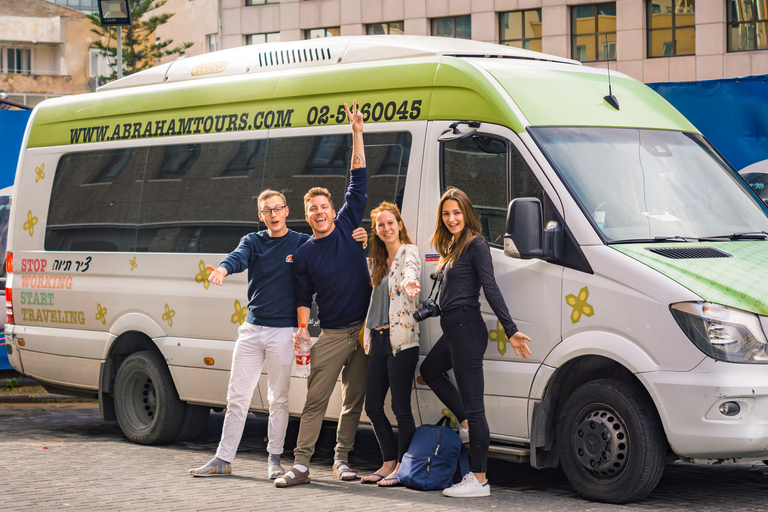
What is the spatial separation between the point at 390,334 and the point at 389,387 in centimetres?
44

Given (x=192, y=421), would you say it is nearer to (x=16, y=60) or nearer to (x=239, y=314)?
(x=239, y=314)

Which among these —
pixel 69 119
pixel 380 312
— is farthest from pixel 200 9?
pixel 380 312

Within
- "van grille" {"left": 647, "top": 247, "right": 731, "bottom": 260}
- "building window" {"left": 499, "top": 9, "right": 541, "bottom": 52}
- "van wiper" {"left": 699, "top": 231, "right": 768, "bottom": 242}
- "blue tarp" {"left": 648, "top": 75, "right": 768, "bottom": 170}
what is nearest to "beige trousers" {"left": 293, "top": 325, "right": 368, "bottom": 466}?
"van grille" {"left": 647, "top": 247, "right": 731, "bottom": 260}

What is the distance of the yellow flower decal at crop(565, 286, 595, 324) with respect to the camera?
275 inches

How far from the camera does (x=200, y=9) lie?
5616 cm

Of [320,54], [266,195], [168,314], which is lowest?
[168,314]

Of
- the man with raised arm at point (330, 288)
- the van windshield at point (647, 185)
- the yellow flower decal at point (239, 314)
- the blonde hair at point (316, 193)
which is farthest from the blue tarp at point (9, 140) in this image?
the van windshield at point (647, 185)

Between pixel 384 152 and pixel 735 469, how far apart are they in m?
3.52

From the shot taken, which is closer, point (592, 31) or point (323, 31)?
point (592, 31)

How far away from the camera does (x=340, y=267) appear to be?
26.2 ft

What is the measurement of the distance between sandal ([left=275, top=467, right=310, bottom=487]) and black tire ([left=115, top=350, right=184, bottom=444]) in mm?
2168

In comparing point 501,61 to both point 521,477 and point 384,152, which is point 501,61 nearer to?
point 384,152

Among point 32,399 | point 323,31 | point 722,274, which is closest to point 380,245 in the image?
point 722,274

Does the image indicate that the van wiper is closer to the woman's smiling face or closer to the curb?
the woman's smiling face
